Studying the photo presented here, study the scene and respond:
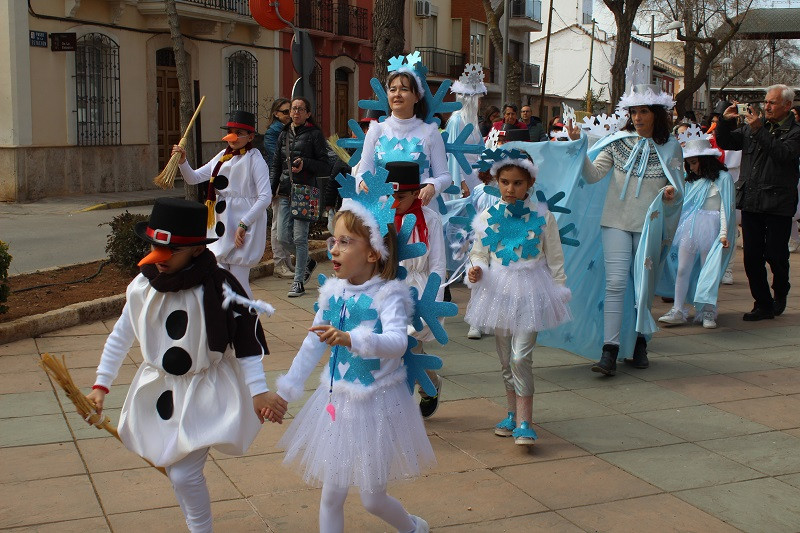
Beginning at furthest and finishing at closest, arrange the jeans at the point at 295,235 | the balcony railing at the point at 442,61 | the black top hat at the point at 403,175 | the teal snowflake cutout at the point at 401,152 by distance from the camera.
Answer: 1. the balcony railing at the point at 442,61
2. the jeans at the point at 295,235
3. the teal snowflake cutout at the point at 401,152
4. the black top hat at the point at 403,175

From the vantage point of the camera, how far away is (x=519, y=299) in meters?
5.65

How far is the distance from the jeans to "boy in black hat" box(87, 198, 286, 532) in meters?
5.93

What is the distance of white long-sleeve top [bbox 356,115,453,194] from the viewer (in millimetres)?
6359

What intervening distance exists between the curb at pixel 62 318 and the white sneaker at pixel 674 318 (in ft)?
16.7

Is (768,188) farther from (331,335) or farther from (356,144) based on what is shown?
(331,335)

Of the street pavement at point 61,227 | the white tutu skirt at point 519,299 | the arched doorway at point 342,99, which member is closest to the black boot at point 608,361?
the white tutu skirt at point 519,299

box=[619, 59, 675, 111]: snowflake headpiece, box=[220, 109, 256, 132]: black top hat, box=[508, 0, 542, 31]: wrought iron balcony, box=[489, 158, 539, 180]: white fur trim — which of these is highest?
box=[508, 0, 542, 31]: wrought iron balcony

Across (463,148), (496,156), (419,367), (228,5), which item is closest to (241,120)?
(463,148)

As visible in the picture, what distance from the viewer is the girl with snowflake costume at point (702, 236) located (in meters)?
9.19

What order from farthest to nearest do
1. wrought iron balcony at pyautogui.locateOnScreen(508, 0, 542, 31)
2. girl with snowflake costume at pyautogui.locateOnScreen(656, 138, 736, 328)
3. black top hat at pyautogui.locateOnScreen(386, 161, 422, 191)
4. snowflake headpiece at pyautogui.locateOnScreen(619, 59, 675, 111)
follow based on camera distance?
1. wrought iron balcony at pyautogui.locateOnScreen(508, 0, 542, 31)
2. girl with snowflake costume at pyautogui.locateOnScreen(656, 138, 736, 328)
3. snowflake headpiece at pyautogui.locateOnScreen(619, 59, 675, 111)
4. black top hat at pyautogui.locateOnScreen(386, 161, 422, 191)

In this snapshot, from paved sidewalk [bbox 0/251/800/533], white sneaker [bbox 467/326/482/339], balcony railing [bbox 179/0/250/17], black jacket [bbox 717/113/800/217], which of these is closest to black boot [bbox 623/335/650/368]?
paved sidewalk [bbox 0/251/800/533]

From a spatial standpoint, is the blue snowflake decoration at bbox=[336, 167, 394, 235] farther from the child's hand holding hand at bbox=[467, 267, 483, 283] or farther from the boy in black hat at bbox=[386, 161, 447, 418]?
the child's hand holding hand at bbox=[467, 267, 483, 283]

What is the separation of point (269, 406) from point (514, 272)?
8.00ft

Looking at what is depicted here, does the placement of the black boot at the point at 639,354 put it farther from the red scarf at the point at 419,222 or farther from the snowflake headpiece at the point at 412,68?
the snowflake headpiece at the point at 412,68
